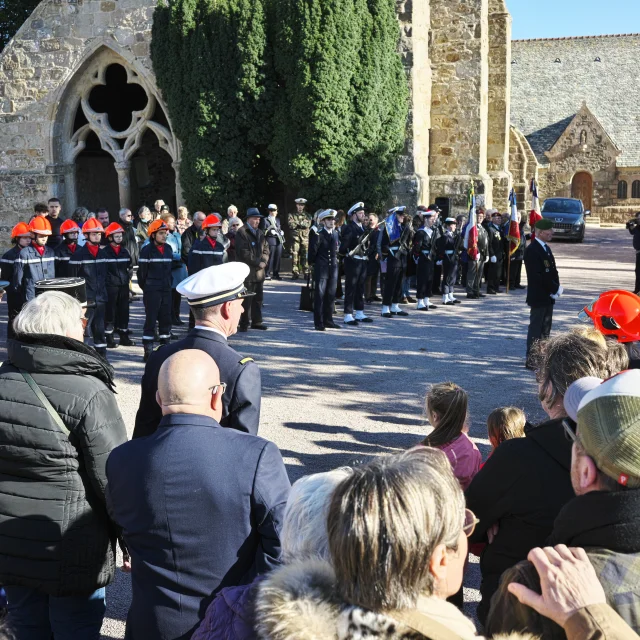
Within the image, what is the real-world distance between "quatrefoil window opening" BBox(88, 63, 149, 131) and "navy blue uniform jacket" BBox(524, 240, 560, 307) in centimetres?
1337

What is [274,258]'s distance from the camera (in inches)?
669

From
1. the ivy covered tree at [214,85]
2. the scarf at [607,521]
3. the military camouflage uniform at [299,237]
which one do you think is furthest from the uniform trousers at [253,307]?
the scarf at [607,521]

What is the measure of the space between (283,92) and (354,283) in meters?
6.80

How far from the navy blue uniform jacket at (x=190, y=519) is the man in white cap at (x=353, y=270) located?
993 cm

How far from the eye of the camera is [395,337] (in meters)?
11.4

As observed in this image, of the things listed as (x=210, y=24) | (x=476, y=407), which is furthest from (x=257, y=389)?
(x=210, y=24)

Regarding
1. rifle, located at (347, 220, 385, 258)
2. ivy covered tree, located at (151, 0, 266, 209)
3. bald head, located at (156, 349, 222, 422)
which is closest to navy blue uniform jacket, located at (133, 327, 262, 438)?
bald head, located at (156, 349, 222, 422)

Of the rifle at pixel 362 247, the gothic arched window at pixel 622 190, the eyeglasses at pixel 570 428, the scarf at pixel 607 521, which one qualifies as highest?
the gothic arched window at pixel 622 190

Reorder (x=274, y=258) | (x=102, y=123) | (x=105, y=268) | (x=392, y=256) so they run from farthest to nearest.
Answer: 1. (x=102, y=123)
2. (x=274, y=258)
3. (x=392, y=256)
4. (x=105, y=268)

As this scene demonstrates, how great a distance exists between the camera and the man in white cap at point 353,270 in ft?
41.0

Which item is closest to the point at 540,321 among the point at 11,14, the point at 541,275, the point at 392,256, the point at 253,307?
the point at 541,275

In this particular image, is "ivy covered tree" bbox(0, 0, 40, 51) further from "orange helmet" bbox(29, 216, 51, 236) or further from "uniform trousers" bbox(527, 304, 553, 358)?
"uniform trousers" bbox(527, 304, 553, 358)

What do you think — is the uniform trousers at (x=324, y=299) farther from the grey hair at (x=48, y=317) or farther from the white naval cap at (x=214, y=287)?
the grey hair at (x=48, y=317)

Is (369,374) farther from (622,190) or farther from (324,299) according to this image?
(622,190)
